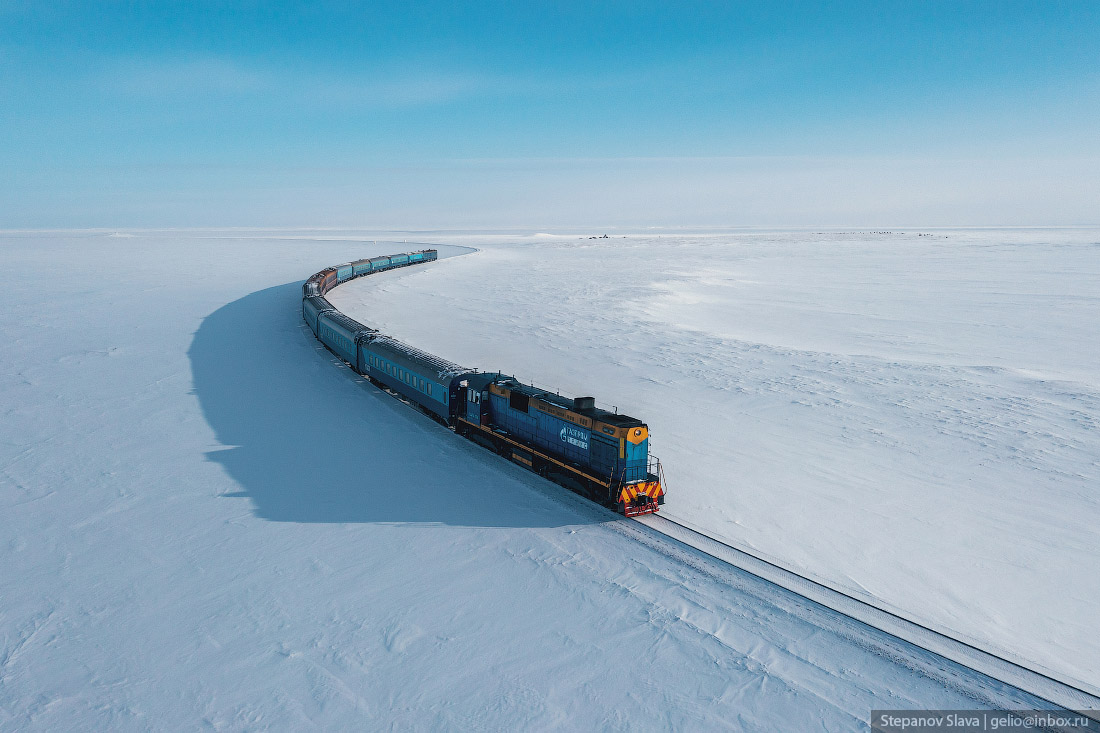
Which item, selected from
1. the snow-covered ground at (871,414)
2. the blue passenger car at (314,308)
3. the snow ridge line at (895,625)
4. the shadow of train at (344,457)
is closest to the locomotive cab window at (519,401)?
the shadow of train at (344,457)

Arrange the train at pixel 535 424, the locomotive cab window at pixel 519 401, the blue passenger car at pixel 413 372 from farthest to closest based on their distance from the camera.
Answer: the blue passenger car at pixel 413 372 → the locomotive cab window at pixel 519 401 → the train at pixel 535 424

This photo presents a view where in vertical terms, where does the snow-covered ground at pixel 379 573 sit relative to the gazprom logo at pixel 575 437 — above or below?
below

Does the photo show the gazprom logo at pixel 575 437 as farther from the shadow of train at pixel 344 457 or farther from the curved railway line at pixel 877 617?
the curved railway line at pixel 877 617

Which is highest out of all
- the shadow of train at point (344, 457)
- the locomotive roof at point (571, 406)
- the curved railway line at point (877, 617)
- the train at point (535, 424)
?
the locomotive roof at point (571, 406)

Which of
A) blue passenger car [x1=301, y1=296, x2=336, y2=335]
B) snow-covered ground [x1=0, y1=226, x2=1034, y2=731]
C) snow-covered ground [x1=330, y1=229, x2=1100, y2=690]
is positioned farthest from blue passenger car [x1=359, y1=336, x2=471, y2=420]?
blue passenger car [x1=301, y1=296, x2=336, y2=335]

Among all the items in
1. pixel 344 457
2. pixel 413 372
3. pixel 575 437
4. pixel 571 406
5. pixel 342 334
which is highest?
pixel 571 406

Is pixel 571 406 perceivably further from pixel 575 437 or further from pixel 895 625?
pixel 895 625

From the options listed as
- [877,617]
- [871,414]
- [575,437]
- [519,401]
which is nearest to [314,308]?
[519,401]

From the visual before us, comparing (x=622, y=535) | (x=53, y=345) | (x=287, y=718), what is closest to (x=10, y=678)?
(x=287, y=718)
